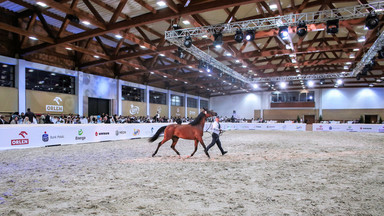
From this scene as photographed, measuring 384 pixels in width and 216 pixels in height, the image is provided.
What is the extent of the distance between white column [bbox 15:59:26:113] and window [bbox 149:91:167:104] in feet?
51.4

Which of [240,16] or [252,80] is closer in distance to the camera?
[240,16]

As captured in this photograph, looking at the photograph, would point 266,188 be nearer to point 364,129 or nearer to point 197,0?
point 197,0

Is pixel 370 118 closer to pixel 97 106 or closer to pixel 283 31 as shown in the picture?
pixel 283 31

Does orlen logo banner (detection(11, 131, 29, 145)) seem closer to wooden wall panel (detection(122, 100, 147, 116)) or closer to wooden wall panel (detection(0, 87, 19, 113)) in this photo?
wooden wall panel (detection(0, 87, 19, 113))

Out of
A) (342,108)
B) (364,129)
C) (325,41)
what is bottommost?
(364,129)

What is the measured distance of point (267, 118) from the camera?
42.8 meters

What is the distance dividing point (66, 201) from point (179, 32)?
1106 centimetres

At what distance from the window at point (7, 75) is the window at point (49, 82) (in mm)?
825

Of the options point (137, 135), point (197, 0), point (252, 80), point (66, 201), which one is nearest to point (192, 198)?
point (66, 201)

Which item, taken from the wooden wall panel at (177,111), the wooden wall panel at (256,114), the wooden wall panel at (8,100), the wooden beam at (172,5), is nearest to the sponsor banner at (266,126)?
the wooden wall panel at (177,111)

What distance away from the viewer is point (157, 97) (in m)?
32.0

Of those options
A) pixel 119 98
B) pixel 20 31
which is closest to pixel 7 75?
pixel 20 31

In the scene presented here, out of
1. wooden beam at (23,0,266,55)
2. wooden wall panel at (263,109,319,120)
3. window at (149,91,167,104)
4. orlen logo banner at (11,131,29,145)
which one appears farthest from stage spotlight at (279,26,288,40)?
wooden wall panel at (263,109,319,120)

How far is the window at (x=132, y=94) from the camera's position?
1022 inches
